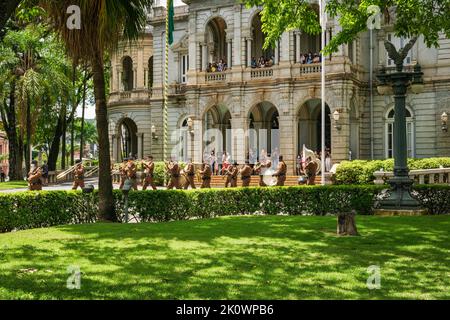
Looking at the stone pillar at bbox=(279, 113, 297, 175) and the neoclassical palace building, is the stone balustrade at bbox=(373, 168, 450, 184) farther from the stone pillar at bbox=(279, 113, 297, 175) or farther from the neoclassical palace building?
the stone pillar at bbox=(279, 113, 297, 175)

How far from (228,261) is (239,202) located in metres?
8.43

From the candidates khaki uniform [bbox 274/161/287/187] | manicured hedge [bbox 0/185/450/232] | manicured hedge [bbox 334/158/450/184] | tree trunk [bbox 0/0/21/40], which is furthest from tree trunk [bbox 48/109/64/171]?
tree trunk [bbox 0/0/21/40]

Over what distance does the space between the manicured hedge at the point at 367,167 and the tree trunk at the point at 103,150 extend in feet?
48.2

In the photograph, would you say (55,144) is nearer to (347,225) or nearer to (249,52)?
(249,52)

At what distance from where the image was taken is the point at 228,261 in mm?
8914

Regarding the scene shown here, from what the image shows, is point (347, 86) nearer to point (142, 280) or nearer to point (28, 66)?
point (28, 66)

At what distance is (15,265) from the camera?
28.4 feet

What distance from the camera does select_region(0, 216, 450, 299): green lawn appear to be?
6965mm

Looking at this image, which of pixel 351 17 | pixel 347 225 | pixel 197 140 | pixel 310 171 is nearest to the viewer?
pixel 347 225

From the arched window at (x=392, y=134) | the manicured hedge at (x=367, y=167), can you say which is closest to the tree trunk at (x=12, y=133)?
the manicured hedge at (x=367, y=167)

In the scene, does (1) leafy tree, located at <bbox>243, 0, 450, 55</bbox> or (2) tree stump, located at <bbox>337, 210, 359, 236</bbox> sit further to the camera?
(1) leafy tree, located at <bbox>243, 0, 450, 55</bbox>

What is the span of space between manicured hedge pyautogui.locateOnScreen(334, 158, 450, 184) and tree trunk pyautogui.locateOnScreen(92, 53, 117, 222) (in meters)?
14.7

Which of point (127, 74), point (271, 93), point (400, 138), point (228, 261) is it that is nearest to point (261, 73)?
point (271, 93)

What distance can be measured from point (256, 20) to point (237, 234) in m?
24.1
